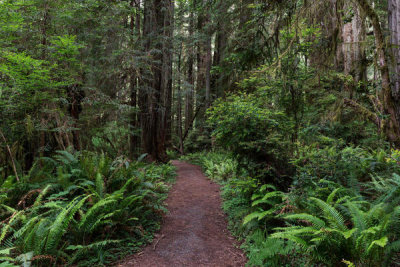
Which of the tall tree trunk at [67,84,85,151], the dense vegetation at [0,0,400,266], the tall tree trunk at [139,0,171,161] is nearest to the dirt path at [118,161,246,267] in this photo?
the dense vegetation at [0,0,400,266]

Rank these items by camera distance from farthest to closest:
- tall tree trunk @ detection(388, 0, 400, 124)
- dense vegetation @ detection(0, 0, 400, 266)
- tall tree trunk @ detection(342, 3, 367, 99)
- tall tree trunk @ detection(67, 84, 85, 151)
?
1. tall tree trunk @ detection(342, 3, 367, 99)
2. tall tree trunk @ detection(67, 84, 85, 151)
3. tall tree trunk @ detection(388, 0, 400, 124)
4. dense vegetation @ detection(0, 0, 400, 266)

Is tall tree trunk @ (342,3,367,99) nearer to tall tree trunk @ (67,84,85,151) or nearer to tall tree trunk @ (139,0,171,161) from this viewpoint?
tall tree trunk @ (139,0,171,161)

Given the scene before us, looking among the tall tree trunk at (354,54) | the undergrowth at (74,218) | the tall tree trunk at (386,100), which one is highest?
the tall tree trunk at (354,54)

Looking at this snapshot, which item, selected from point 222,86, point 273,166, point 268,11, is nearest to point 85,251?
point 273,166

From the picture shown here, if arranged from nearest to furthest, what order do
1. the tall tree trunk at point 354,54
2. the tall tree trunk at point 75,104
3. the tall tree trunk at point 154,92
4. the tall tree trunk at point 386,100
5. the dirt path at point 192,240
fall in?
the dirt path at point 192,240 < the tall tree trunk at point 386,100 < the tall tree trunk at point 75,104 < the tall tree trunk at point 354,54 < the tall tree trunk at point 154,92

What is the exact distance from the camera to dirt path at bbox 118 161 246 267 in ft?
10.9

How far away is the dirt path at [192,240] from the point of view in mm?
3336

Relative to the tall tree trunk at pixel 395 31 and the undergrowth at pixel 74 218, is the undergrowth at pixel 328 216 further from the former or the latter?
the tall tree trunk at pixel 395 31

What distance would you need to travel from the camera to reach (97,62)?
8.81m

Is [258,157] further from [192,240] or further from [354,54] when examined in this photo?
[354,54]

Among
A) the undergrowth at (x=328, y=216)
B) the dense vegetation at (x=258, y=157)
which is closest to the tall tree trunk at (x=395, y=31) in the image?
the dense vegetation at (x=258, y=157)

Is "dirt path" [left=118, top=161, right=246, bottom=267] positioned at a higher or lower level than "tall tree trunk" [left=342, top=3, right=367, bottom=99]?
lower

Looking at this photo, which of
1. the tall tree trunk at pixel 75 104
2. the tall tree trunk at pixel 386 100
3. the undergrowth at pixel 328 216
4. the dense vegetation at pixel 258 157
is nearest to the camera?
the undergrowth at pixel 328 216

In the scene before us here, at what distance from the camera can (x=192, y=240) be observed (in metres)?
3.94
